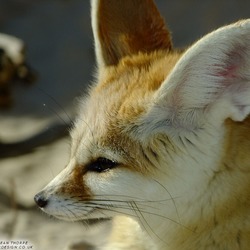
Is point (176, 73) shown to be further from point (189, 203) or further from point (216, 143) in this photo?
point (189, 203)

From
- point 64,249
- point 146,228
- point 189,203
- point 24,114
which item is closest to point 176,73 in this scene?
point 189,203

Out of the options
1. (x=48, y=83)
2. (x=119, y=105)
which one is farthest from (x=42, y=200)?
(x=48, y=83)

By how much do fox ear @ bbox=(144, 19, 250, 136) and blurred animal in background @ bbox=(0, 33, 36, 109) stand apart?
3469 millimetres

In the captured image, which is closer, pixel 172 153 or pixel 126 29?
pixel 172 153

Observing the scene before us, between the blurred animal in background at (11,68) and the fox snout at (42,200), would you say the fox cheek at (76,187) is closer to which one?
the fox snout at (42,200)

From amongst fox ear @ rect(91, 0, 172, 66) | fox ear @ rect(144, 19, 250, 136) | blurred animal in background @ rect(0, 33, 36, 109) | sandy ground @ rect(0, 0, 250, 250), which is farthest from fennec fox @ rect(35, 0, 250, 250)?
blurred animal in background @ rect(0, 33, 36, 109)

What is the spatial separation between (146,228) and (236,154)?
62 centimetres

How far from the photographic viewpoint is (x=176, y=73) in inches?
127

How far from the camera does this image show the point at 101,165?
137 inches

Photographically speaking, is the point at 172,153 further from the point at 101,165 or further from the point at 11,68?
the point at 11,68

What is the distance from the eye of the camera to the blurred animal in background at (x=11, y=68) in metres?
6.67

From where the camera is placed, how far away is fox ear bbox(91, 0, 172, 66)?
13.1 feet

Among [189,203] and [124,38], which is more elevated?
[124,38]

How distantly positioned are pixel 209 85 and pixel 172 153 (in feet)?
1.16
